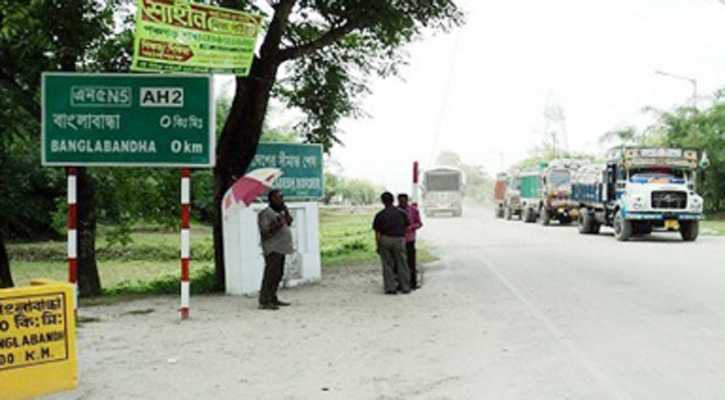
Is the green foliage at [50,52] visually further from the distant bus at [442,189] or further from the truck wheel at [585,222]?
the distant bus at [442,189]

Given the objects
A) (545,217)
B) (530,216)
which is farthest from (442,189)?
(545,217)

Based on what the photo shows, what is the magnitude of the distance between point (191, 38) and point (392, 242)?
500 cm

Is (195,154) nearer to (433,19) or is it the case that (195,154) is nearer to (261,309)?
(261,309)

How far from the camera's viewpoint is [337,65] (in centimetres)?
2002

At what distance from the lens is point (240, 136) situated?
14680 mm

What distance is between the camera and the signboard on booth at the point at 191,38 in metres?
10.0

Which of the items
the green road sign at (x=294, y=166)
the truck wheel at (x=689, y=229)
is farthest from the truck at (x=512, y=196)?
the green road sign at (x=294, y=166)

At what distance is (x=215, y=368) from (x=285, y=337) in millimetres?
1787

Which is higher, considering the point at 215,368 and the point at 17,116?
the point at 17,116

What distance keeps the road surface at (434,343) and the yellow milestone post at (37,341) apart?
10.3 inches

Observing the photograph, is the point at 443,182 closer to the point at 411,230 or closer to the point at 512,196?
the point at 512,196

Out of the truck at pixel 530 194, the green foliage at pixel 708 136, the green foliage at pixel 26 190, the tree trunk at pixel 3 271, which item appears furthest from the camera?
the green foliage at pixel 708 136

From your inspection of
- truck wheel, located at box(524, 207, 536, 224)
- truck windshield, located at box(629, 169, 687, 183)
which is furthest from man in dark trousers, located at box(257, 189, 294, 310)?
truck wheel, located at box(524, 207, 536, 224)

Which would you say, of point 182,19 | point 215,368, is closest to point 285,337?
point 215,368
